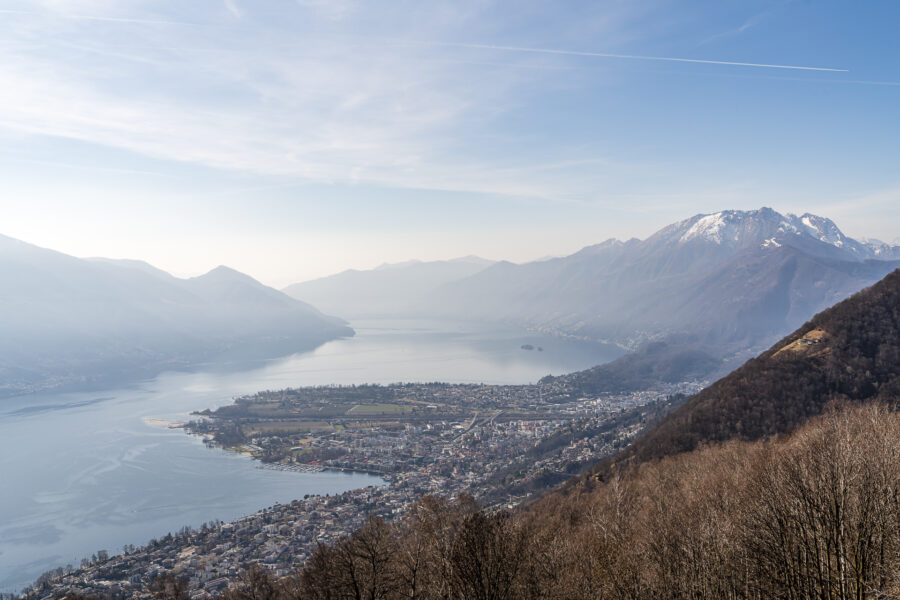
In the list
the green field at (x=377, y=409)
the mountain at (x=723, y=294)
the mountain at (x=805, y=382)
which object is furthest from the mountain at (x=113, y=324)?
the mountain at (x=805, y=382)

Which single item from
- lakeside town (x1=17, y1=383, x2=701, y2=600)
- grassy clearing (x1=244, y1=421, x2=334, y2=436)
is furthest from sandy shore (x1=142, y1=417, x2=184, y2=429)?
grassy clearing (x1=244, y1=421, x2=334, y2=436)

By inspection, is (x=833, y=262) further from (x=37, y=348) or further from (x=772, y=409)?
(x=37, y=348)

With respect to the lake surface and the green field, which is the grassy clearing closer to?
the green field

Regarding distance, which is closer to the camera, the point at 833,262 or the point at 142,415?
the point at 142,415

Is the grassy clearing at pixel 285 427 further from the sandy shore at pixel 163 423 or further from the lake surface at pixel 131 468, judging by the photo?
the sandy shore at pixel 163 423

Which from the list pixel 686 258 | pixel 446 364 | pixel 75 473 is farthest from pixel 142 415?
pixel 686 258

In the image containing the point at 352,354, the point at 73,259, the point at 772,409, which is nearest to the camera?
the point at 772,409
